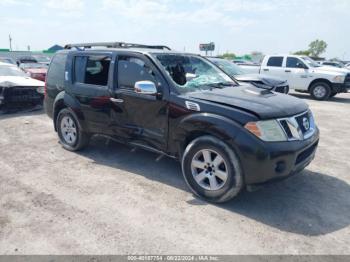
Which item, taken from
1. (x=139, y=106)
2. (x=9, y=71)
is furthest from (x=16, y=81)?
(x=139, y=106)

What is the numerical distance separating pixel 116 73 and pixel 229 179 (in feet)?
7.71

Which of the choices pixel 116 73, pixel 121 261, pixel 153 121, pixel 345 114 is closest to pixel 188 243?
pixel 121 261

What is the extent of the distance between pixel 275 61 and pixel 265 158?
11654 millimetres

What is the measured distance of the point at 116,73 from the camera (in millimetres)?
4609

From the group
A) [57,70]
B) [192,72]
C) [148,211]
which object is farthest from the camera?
[57,70]

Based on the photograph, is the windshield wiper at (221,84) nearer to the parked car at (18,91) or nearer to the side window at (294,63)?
the parked car at (18,91)

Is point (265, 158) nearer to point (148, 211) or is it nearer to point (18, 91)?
point (148, 211)

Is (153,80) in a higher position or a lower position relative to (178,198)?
higher

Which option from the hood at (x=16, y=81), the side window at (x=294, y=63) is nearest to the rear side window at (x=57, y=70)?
the hood at (x=16, y=81)

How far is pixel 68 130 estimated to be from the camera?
220 inches

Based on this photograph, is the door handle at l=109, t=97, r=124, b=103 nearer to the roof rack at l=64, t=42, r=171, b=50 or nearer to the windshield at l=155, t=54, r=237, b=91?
the windshield at l=155, t=54, r=237, b=91

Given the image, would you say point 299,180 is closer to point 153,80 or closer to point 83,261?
point 153,80

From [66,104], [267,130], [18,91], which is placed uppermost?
[267,130]

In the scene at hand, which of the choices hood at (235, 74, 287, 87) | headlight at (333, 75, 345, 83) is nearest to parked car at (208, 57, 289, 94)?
hood at (235, 74, 287, 87)
